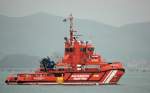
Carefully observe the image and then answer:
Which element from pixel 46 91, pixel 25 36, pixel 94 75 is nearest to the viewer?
pixel 46 91

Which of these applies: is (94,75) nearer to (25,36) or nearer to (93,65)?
(93,65)

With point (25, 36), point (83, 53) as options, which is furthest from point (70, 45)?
point (25, 36)

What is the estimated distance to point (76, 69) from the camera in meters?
23.1

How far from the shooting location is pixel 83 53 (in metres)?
23.2

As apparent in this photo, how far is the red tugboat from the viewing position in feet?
75.1

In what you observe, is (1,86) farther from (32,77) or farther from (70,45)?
(70,45)

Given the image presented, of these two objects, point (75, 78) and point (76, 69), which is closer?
point (75, 78)

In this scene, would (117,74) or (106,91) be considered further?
(117,74)

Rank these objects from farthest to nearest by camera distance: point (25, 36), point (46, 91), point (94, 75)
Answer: point (25, 36), point (94, 75), point (46, 91)

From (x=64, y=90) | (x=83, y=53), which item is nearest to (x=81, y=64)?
(x=83, y=53)

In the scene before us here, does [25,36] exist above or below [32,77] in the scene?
above

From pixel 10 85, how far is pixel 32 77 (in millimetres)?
886

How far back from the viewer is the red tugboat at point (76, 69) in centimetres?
2289

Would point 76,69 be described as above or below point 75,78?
above
